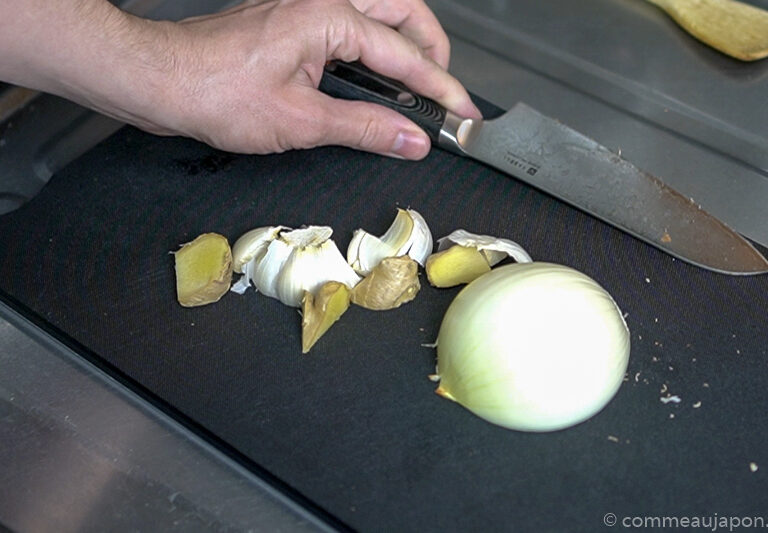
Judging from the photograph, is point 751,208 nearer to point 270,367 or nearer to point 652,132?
point 652,132

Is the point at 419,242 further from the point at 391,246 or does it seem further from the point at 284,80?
the point at 284,80

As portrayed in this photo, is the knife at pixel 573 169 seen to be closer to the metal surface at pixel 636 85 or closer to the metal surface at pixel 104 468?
the metal surface at pixel 636 85

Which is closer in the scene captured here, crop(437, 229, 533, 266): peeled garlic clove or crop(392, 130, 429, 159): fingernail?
crop(437, 229, 533, 266): peeled garlic clove

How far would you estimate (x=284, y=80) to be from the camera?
3.28ft

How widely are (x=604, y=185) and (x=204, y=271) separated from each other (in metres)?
0.49

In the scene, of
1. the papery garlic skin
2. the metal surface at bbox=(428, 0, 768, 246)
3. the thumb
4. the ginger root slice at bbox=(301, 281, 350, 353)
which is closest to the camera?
the papery garlic skin

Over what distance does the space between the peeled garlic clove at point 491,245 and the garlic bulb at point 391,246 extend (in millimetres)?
31

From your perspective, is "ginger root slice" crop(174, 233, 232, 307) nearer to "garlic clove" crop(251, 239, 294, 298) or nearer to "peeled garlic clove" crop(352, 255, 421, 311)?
"garlic clove" crop(251, 239, 294, 298)

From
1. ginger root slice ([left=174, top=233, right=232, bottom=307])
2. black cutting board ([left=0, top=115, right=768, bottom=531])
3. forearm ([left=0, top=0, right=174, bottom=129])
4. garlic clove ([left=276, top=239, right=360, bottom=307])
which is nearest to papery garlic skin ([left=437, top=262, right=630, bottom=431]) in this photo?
black cutting board ([left=0, top=115, right=768, bottom=531])

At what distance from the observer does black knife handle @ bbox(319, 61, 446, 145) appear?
1.07m

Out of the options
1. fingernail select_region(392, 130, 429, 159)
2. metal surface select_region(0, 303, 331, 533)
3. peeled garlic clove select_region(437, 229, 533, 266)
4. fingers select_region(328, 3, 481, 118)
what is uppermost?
fingers select_region(328, 3, 481, 118)

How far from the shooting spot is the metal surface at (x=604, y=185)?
1011mm

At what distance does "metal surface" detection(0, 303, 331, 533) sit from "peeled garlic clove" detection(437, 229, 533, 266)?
1.12ft

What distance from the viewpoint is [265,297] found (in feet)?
3.25
